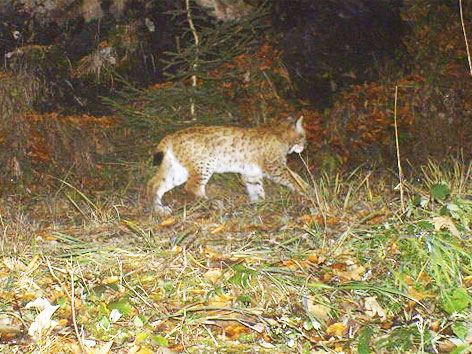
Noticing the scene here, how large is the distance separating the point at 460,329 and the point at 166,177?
18.7 ft

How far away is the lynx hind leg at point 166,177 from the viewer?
27.8 feet

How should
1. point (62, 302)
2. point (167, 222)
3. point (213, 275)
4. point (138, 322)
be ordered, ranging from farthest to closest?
point (167, 222), point (213, 275), point (62, 302), point (138, 322)

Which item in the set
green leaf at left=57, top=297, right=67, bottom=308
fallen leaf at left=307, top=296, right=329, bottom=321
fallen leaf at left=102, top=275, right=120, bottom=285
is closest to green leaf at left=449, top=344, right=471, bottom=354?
fallen leaf at left=307, top=296, right=329, bottom=321

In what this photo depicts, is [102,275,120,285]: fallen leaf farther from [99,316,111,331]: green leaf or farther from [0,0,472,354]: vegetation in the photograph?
[99,316,111,331]: green leaf

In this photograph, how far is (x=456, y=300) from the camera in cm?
363

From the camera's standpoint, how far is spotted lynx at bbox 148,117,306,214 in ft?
27.8

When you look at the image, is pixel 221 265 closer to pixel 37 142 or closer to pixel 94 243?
pixel 94 243

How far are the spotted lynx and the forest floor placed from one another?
10.8ft

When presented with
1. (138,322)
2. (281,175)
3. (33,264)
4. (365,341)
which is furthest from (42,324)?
(281,175)

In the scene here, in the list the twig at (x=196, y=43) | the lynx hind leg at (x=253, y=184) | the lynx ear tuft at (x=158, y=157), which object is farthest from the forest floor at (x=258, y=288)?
the twig at (x=196, y=43)

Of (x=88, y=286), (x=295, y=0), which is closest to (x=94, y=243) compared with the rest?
(x=88, y=286)

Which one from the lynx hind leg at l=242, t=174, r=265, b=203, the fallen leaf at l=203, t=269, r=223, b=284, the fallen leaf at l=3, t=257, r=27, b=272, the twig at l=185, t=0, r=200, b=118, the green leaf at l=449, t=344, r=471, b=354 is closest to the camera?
the green leaf at l=449, t=344, r=471, b=354

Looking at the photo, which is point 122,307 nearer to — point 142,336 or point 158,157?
point 142,336

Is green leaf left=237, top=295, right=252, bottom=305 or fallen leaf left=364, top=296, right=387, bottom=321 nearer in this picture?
fallen leaf left=364, top=296, right=387, bottom=321
